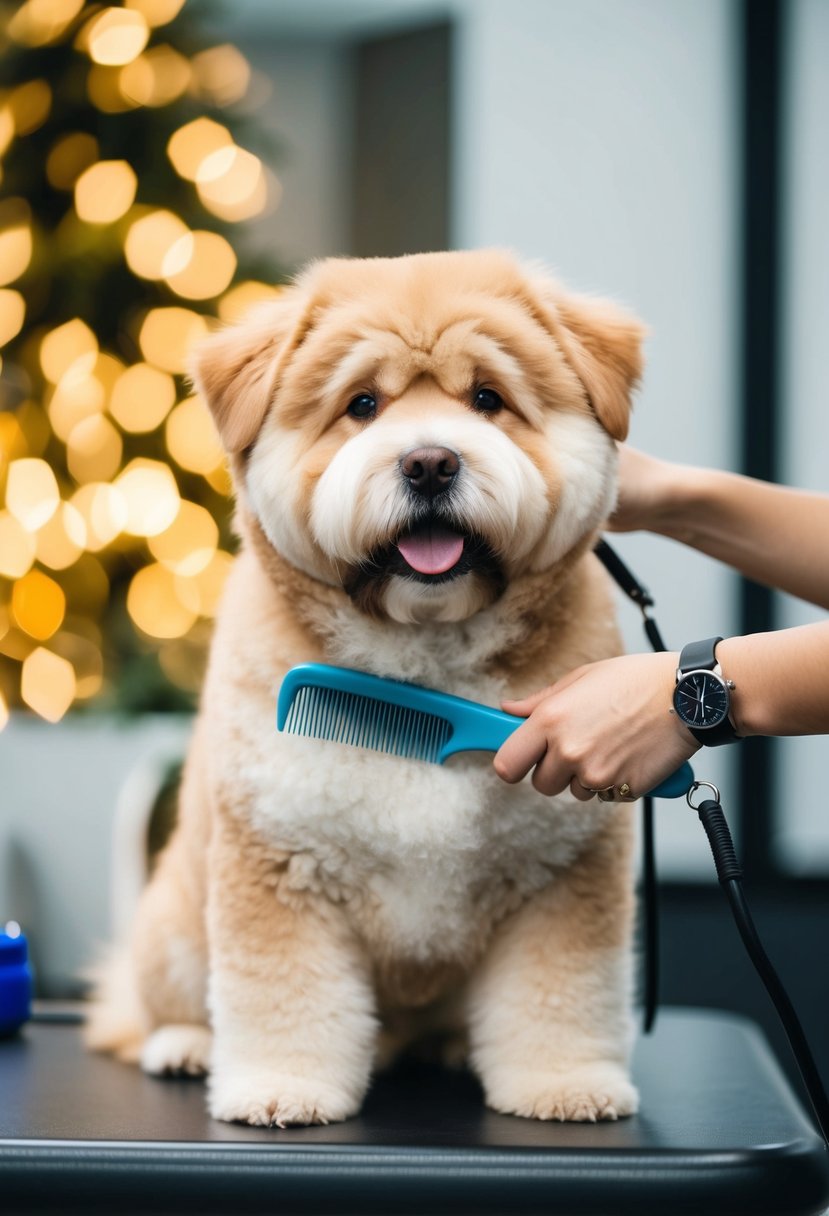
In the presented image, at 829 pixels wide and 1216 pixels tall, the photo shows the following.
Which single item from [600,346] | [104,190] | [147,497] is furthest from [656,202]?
[600,346]

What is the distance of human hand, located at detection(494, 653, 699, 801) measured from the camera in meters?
1.00

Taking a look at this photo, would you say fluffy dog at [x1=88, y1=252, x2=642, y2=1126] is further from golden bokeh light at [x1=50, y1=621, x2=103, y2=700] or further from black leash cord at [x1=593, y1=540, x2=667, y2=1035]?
golden bokeh light at [x1=50, y1=621, x2=103, y2=700]

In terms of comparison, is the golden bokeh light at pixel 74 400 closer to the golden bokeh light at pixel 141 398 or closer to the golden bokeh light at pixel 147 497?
the golden bokeh light at pixel 141 398

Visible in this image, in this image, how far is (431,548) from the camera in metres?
1.03

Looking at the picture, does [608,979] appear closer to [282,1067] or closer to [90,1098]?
[282,1067]

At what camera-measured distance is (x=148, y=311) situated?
2.84m

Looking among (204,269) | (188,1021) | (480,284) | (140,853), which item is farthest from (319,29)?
(188,1021)

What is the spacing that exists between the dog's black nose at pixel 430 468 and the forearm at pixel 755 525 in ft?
1.60

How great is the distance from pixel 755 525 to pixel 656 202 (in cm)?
199

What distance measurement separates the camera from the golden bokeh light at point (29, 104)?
2.80m

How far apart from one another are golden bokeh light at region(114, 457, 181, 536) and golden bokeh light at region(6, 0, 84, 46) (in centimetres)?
93

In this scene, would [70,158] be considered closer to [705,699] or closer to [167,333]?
[167,333]

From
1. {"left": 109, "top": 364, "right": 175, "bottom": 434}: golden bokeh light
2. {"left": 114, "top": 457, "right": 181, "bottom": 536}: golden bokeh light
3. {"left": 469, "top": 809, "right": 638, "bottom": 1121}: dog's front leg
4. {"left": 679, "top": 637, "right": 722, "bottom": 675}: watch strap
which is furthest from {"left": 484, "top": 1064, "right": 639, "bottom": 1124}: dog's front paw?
{"left": 109, "top": 364, "right": 175, "bottom": 434}: golden bokeh light

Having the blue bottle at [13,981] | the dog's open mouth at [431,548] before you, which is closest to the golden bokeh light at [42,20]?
the blue bottle at [13,981]
